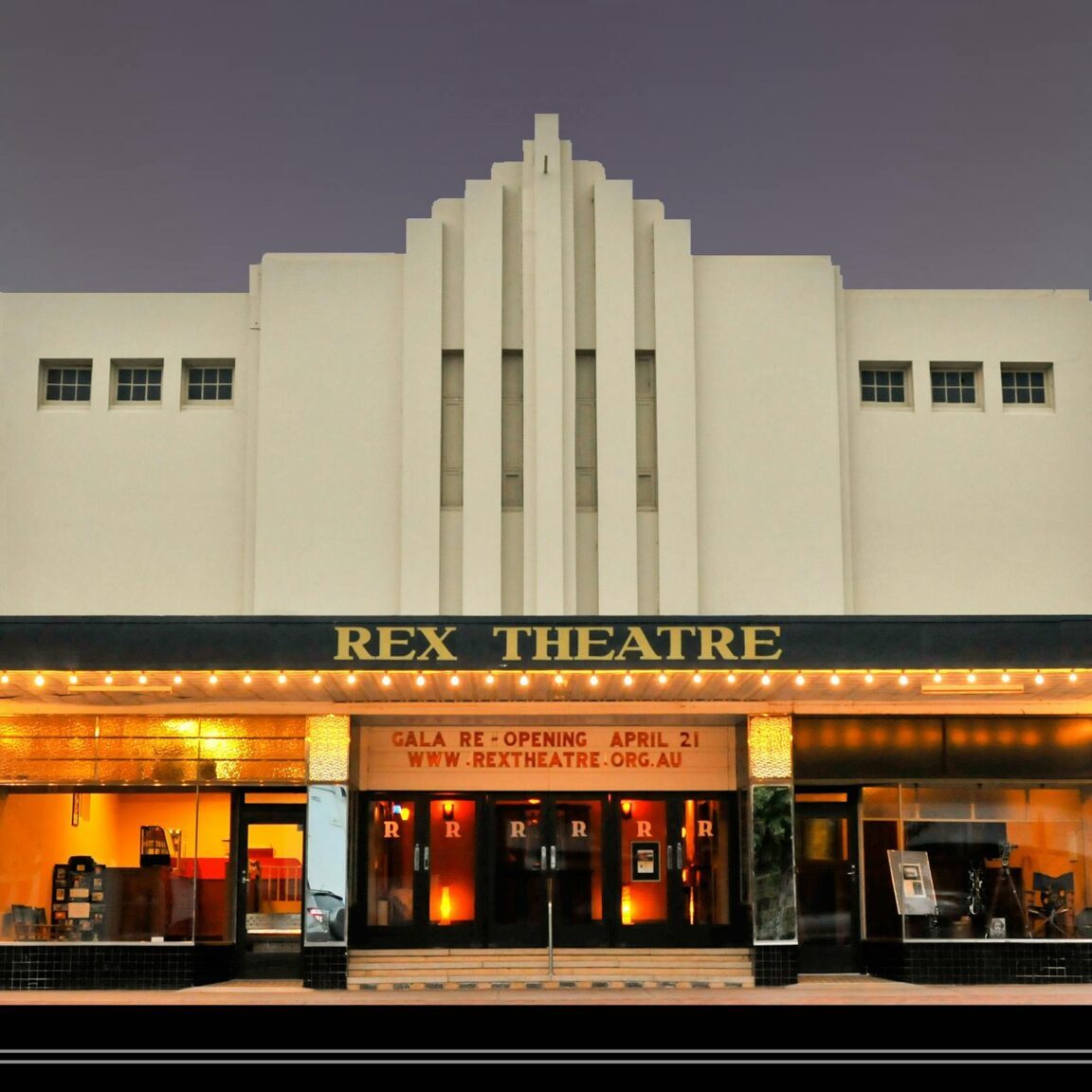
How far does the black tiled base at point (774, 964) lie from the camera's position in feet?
73.9

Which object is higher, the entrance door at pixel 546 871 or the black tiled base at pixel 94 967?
the entrance door at pixel 546 871

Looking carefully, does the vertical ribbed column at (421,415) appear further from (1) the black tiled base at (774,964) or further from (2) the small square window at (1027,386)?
(2) the small square window at (1027,386)

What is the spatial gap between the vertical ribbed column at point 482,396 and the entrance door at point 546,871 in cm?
333

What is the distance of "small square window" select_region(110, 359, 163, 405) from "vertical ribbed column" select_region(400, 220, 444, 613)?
4.30 metres

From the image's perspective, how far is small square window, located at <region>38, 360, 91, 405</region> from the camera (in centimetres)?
2617

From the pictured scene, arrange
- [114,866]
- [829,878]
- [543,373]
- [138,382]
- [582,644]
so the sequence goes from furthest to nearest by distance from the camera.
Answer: [138,382], [543,373], [829,878], [114,866], [582,644]

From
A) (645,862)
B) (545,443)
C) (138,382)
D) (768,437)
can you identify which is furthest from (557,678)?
(138,382)

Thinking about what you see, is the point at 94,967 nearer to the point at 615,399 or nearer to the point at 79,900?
the point at 79,900

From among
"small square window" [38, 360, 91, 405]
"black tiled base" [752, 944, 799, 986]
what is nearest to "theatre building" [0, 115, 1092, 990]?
"black tiled base" [752, 944, 799, 986]

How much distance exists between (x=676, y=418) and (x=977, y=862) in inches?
331

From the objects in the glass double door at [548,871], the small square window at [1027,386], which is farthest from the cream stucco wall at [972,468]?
the glass double door at [548,871]

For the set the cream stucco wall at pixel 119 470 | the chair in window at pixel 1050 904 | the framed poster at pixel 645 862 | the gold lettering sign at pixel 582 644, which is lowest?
the chair in window at pixel 1050 904

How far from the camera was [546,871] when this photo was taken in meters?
23.8

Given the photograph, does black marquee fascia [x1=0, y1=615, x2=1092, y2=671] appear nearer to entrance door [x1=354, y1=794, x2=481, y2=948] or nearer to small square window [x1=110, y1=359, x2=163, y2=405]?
entrance door [x1=354, y1=794, x2=481, y2=948]
